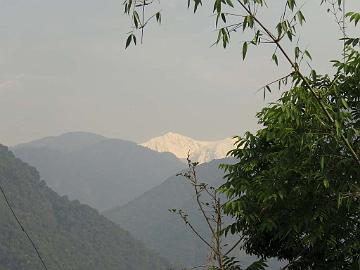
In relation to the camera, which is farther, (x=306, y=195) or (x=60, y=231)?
(x=60, y=231)

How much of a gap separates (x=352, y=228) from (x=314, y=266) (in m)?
1.77

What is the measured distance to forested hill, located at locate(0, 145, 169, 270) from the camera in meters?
132

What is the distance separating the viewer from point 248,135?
10602 millimetres

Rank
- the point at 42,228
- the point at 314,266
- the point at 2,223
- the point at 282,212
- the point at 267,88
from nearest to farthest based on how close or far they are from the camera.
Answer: the point at 267,88
the point at 282,212
the point at 314,266
the point at 2,223
the point at 42,228

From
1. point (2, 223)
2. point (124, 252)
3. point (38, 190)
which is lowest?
point (124, 252)

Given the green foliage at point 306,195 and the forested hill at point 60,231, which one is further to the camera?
the forested hill at point 60,231

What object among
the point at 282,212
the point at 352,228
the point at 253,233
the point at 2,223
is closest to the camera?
the point at 352,228

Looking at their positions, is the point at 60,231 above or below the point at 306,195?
above

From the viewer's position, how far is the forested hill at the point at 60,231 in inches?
5197

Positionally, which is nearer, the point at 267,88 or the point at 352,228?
the point at 267,88

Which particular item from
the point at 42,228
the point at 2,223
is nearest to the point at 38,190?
the point at 42,228

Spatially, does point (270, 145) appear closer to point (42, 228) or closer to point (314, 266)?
point (314, 266)

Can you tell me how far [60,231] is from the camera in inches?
5940

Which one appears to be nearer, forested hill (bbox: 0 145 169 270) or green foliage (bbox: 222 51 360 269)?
green foliage (bbox: 222 51 360 269)
